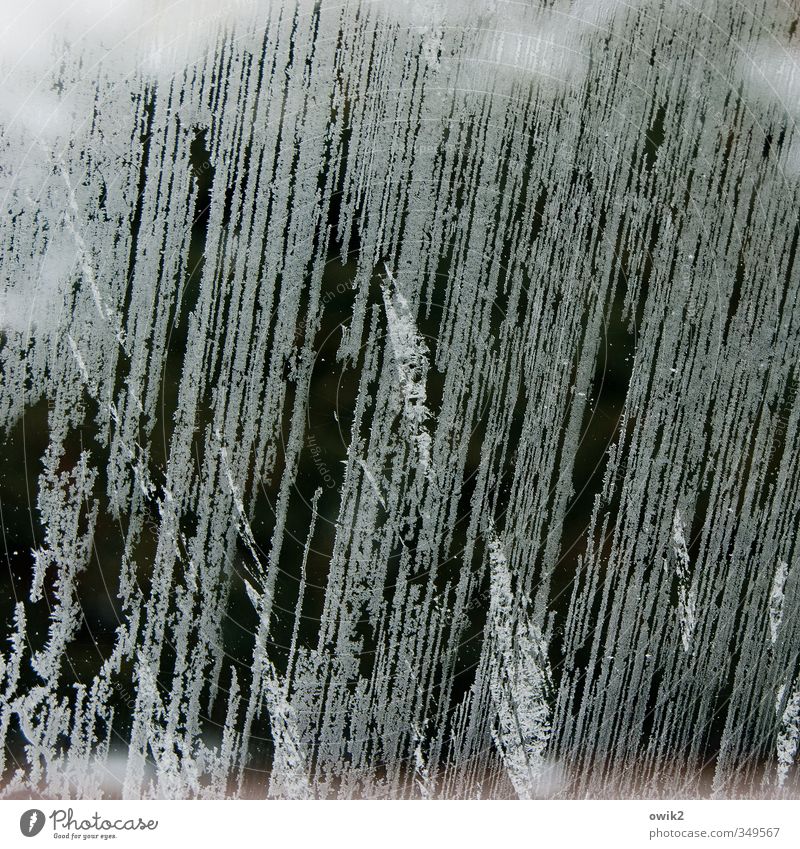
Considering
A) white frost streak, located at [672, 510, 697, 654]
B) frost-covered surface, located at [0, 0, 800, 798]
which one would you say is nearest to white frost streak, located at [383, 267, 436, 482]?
frost-covered surface, located at [0, 0, 800, 798]

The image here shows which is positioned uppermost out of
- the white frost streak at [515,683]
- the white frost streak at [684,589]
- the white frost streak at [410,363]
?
the white frost streak at [410,363]

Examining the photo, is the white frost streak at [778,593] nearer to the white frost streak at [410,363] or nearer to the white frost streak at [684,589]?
the white frost streak at [684,589]

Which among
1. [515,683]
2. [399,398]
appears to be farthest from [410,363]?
[515,683]

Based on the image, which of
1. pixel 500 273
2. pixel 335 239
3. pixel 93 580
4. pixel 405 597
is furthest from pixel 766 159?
pixel 93 580

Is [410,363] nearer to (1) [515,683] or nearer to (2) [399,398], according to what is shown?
(2) [399,398]

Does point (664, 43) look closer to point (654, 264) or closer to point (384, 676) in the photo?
point (654, 264)

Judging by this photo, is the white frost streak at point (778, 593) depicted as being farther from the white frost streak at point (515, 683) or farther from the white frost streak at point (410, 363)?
the white frost streak at point (410, 363)

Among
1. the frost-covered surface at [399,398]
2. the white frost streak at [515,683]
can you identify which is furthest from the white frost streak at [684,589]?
the white frost streak at [515,683]

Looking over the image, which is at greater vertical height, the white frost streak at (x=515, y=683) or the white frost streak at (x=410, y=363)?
the white frost streak at (x=410, y=363)
